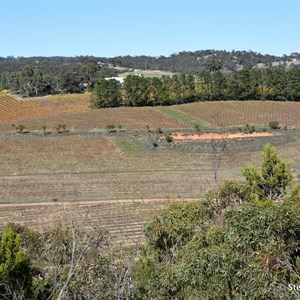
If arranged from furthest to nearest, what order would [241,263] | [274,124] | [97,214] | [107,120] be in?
1. [107,120]
2. [274,124]
3. [97,214]
4. [241,263]

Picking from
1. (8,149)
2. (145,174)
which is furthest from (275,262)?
(8,149)

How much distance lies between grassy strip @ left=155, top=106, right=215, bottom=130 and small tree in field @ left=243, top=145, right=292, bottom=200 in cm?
4266

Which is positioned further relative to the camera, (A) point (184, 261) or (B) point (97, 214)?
(B) point (97, 214)

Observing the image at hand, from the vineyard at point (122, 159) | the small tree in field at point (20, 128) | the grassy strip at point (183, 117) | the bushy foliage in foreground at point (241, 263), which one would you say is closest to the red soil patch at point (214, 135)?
the vineyard at point (122, 159)

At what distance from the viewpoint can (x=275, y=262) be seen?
11.5 metres

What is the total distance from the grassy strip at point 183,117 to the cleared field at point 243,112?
1212mm

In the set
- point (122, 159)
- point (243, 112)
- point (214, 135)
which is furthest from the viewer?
point (243, 112)

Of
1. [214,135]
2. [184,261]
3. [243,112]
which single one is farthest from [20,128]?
[184,261]

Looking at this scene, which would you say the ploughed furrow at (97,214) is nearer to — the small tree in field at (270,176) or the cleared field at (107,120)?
the small tree in field at (270,176)

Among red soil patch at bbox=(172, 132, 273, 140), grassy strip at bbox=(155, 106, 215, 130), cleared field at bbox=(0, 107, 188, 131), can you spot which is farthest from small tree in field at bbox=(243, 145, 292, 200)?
grassy strip at bbox=(155, 106, 215, 130)

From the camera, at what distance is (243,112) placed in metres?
81.6

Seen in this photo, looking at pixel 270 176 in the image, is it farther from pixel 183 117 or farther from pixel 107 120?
pixel 183 117

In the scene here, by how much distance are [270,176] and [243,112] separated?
54.4m

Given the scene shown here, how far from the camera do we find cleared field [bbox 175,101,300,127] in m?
75.5
